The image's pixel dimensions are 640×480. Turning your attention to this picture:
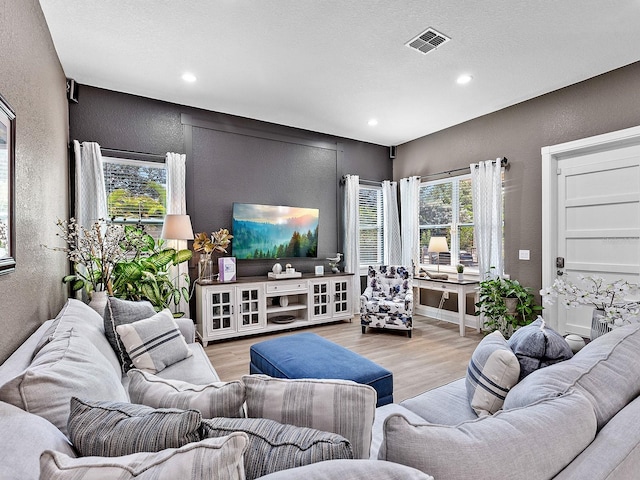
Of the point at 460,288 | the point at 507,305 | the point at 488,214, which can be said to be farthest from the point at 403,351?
the point at 488,214

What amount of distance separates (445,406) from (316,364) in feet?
2.79

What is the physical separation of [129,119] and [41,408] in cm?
374

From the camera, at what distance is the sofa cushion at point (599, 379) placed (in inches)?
40.3

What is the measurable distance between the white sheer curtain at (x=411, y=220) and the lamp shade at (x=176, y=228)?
132 inches

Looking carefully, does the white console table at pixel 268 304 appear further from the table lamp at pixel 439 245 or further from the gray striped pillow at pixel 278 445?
the gray striped pillow at pixel 278 445

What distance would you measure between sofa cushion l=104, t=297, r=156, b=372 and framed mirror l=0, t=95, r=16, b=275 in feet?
1.84

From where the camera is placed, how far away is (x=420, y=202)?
5590mm

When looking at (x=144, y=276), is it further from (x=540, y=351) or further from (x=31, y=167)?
(x=540, y=351)

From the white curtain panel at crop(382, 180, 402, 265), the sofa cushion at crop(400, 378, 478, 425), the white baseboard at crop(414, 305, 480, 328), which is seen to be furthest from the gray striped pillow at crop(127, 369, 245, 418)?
the white curtain panel at crop(382, 180, 402, 265)

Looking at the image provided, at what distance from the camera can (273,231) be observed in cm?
477

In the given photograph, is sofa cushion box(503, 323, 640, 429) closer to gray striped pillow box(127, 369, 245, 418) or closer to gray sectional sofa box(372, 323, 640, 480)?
gray sectional sofa box(372, 323, 640, 480)

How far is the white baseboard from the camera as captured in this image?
4.69 meters

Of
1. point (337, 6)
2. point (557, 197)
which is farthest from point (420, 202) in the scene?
point (337, 6)

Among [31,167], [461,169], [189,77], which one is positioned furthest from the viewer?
[461,169]
